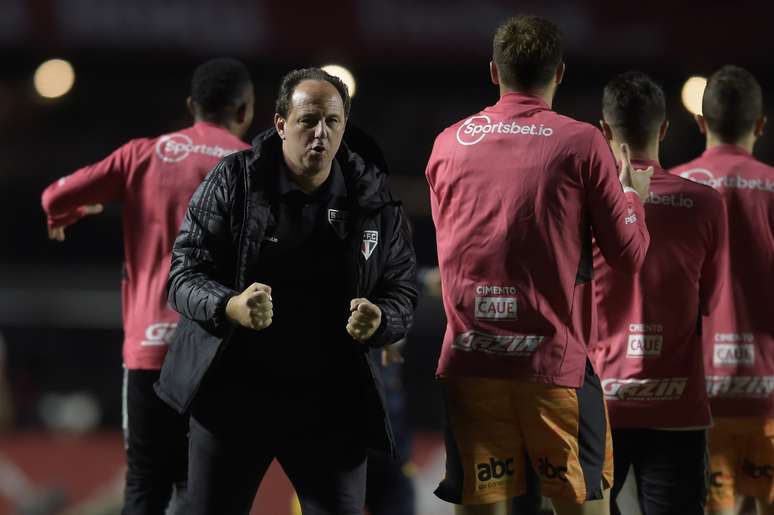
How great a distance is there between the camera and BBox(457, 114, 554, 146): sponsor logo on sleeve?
380 cm

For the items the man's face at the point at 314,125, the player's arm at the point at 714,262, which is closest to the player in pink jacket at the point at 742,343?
the player's arm at the point at 714,262

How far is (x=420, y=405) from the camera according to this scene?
39.2ft

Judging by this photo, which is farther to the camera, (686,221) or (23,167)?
(23,167)

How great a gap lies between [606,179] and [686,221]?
70 centimetres

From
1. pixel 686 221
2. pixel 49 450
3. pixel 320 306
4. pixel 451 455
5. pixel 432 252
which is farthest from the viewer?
pixel 432 252

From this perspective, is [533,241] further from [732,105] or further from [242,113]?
[242,113]

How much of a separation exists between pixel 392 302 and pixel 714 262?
1358 mm

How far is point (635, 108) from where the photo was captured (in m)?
4.38

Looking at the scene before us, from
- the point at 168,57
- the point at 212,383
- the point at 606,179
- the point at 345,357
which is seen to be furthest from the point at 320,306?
the point at 168,57

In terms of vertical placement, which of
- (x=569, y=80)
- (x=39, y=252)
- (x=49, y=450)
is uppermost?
(x=569, y=80)

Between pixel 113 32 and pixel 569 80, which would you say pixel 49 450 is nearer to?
pixel 113 32

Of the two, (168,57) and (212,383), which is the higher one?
(168,57)

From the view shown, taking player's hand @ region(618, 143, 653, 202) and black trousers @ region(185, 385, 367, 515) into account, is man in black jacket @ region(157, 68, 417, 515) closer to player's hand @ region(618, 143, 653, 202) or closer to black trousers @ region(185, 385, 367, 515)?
black trousers @ region(185, 385, 367, 515)

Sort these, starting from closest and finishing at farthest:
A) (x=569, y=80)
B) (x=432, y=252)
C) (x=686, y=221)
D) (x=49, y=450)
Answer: (x=686, y=221) < (x=49, y=450) < (x=432, y=252) < (x=569, y=80)
